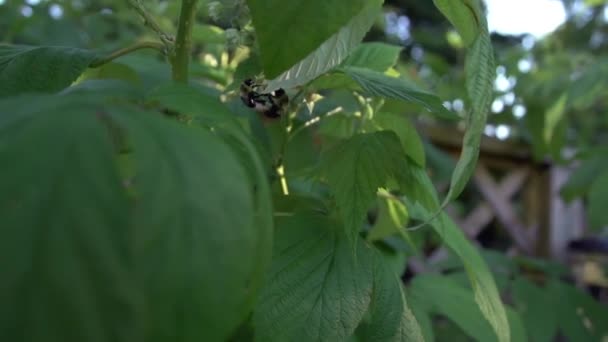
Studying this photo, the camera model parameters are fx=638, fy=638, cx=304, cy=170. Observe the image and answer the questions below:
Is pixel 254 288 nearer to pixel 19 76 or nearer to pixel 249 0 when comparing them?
pixel 249 0

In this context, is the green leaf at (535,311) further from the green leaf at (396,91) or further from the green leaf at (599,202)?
the green leaf at (396,91)

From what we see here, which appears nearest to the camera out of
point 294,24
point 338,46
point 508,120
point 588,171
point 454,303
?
point 294,24

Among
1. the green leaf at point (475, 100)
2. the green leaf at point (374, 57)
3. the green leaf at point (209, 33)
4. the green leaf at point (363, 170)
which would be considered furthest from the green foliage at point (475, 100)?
the green leaf at point (209, 33)

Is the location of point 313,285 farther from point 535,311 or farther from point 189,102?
point 535,311

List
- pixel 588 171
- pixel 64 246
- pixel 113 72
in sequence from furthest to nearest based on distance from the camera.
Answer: pixel 588 171 → pixel 113 72 → pixel 64 246

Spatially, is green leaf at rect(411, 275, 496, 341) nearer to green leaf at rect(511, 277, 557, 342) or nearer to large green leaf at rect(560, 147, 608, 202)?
green leaf at rect(511, 277, 557, 342)

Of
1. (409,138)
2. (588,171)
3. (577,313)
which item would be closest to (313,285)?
(409,138)

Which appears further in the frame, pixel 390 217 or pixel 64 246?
pixel 390 217
